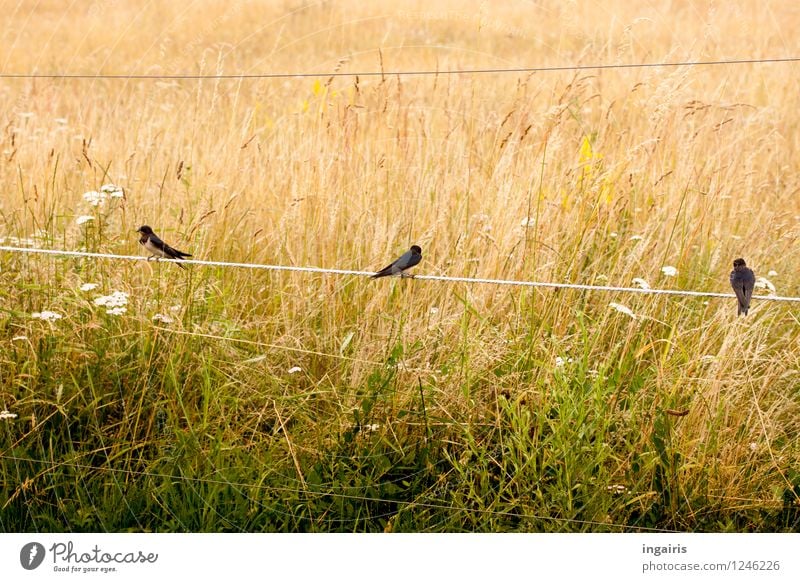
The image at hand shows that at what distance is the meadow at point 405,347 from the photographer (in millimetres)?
3141

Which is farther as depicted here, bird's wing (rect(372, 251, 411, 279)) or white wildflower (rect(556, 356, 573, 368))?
bird's wing (rect(372, 251, 411, 279))

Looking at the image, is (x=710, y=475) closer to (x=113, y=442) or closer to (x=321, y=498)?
(x=321, y=498)

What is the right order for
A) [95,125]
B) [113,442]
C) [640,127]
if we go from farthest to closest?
[95,125] → [640,127] → [113,442]

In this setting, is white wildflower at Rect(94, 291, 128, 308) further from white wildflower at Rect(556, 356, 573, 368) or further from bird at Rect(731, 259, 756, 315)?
bird at Rect(731, 259, 756, 315)

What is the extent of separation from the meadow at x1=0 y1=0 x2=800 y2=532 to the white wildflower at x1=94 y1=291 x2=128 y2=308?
2cm

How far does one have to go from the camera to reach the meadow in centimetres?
Result: 314

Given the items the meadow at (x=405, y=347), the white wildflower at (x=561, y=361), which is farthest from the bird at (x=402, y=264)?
the white wildflower at (x=561, y=361)

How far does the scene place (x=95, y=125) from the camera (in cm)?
650

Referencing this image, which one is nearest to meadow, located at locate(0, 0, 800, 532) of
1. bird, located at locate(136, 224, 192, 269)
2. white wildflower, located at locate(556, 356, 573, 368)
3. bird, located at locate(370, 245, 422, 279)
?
white wildflower, located at locate(556, 356, 573, 368)

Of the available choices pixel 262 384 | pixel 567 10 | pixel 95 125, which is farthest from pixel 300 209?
pixel 567 10

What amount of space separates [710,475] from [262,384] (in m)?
1.66

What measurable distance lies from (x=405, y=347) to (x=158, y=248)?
112 cm

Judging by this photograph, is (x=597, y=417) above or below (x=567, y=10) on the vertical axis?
below

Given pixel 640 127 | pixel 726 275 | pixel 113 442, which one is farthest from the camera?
pixel 640 127
